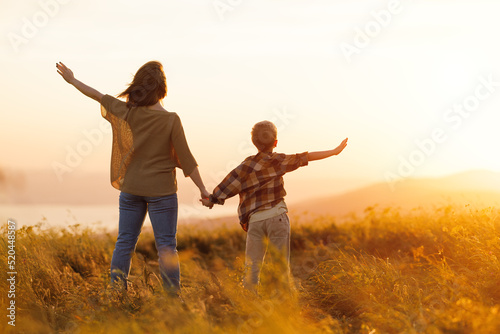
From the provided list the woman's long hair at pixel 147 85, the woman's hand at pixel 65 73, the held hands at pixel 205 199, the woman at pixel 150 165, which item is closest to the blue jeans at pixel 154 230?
the woman at pixel 150 165

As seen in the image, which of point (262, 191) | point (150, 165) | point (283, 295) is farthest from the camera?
point (262, 191)

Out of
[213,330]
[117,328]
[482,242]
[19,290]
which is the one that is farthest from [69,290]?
[482,242]

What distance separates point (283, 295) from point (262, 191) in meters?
1.21

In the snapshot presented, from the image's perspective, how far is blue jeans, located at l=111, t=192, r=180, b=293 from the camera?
4.81 m

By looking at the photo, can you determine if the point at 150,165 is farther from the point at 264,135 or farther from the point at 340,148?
the point at 340,148

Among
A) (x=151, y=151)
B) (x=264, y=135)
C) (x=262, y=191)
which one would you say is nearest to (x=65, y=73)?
(x=151, y=151)

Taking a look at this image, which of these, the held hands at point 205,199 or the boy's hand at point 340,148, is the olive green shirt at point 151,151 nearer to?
the held hands at point 205,199

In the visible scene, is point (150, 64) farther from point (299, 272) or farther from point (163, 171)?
point (299, 272)

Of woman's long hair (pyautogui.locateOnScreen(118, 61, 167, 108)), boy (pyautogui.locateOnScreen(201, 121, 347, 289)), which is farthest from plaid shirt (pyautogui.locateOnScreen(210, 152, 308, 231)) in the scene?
woman's long hair (pyautogui.locateOnScreen(118, 61, 167, 108))

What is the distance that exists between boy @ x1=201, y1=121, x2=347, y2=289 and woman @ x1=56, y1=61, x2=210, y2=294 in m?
0.36

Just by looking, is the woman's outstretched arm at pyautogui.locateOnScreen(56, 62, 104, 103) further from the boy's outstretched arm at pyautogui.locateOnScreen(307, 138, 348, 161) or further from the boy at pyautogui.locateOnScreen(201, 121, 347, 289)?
the boy's outstretched arm at pyautogui.locateOnScreen(307, 138, 348, 161)

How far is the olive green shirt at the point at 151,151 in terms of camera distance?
4.81m

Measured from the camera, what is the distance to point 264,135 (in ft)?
16.9

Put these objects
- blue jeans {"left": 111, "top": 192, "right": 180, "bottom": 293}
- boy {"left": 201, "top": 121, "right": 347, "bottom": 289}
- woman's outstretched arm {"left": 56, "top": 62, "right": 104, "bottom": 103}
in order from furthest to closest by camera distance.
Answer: woman's outstretched arm {"left": 56, "top": 62, "right": 104, "bottom": 103}
boy {"left": 201, "top": 121, "right": 347, "bottom": 289}
blue jeans {"left": 111, "top": 192, "right": 180, "bottom": 293}
